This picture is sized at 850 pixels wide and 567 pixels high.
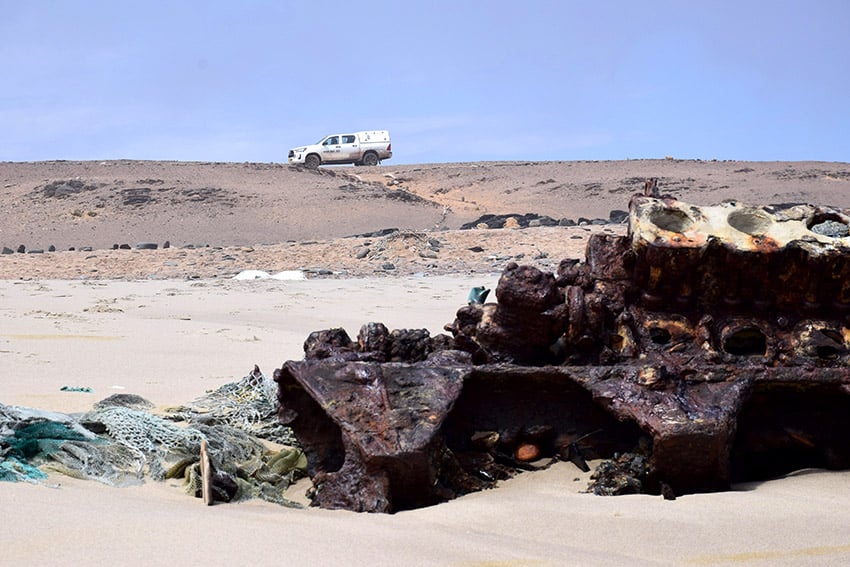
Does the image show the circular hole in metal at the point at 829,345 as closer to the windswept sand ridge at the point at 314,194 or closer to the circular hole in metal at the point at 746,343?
the circular hole in metal at the point at 746,343

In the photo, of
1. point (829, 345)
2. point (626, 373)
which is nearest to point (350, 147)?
point (829, 345)

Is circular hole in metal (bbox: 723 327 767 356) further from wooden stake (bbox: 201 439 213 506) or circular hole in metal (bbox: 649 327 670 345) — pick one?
wooden stake (bbox: 201 439 213 506)

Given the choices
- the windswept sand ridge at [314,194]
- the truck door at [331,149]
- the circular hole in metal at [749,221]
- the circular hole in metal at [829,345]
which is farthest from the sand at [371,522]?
the truck door at [331,149]

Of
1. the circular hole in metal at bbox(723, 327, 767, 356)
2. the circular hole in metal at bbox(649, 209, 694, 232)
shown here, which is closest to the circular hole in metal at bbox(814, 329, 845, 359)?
the circular hole in metal at bbox(723, 327, 767, 356)

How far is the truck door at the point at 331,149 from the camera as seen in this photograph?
35.5m

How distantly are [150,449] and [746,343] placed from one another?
6.99ft

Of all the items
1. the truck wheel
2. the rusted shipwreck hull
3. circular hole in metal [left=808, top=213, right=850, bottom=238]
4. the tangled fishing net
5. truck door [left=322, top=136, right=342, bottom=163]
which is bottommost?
the tangled fishing net

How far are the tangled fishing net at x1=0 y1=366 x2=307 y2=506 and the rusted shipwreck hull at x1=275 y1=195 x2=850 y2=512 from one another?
0.23 metres

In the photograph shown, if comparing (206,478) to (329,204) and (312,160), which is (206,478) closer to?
(329,204)

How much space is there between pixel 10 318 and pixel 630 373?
6.63 meters

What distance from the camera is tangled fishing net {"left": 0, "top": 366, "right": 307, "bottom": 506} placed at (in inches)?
134

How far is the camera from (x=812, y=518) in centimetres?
296

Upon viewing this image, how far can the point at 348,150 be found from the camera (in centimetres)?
3597

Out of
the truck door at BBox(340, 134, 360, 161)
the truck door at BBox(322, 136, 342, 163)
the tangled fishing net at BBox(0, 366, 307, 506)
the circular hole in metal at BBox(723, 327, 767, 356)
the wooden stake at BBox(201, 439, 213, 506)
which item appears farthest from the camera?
the truck door at BBox(340, 134, 360, 161)
